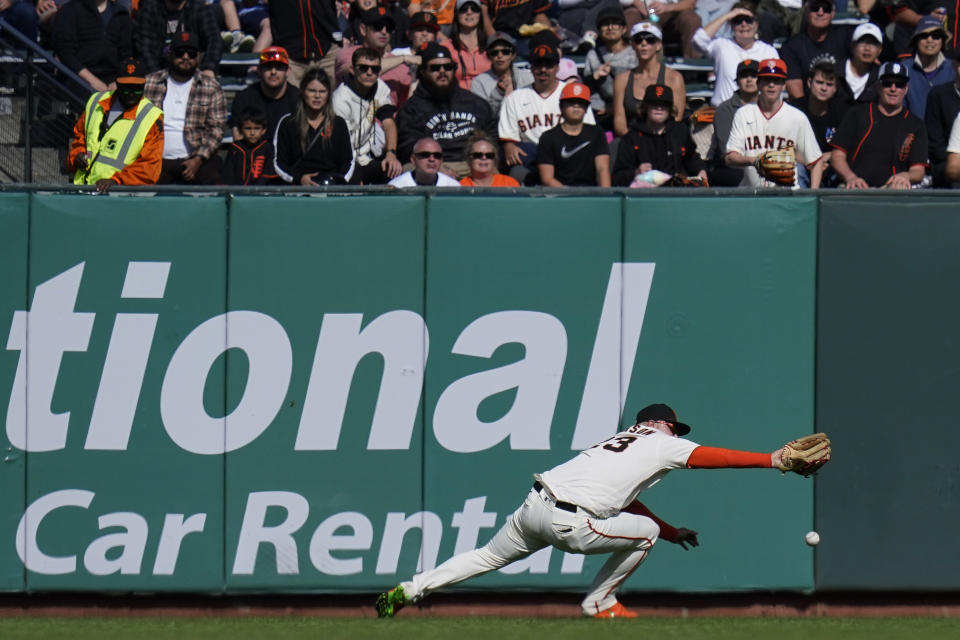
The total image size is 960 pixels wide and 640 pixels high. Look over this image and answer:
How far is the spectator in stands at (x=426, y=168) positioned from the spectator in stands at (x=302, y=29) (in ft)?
8.40

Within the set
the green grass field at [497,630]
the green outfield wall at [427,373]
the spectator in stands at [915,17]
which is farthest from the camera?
the spectator in stands at [915,17]

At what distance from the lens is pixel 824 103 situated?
11750 millimetres

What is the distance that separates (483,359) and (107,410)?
2.81 m

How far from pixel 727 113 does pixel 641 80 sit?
1.02 m

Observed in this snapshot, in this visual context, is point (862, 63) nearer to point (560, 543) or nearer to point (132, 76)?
point (560, 543)

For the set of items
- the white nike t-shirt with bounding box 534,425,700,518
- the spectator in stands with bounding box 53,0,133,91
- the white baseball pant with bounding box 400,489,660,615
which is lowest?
the white baseball pant with bounding box 400,489,660,615

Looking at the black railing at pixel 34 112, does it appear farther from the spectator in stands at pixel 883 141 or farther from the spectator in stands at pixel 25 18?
the spectator in stands at pixel 883 141

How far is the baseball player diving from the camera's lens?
7957mm

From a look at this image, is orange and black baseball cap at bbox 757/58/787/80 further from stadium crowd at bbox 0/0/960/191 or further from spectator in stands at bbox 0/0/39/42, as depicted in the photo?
spectator in stands at bbox 0/0/39/42

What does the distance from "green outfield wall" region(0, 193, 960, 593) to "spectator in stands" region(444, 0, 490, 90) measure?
3.30 m

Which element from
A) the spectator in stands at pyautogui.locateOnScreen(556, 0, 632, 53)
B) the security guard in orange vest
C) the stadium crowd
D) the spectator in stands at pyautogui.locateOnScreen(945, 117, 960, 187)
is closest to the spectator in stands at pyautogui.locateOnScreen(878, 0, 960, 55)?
the stadium crowd

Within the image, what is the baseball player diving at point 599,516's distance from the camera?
7957mm

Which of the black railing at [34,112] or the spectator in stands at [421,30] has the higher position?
the spectator in stands at [421,30]

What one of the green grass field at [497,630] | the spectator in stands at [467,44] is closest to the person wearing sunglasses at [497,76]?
the spectator in stands at [467,44]
